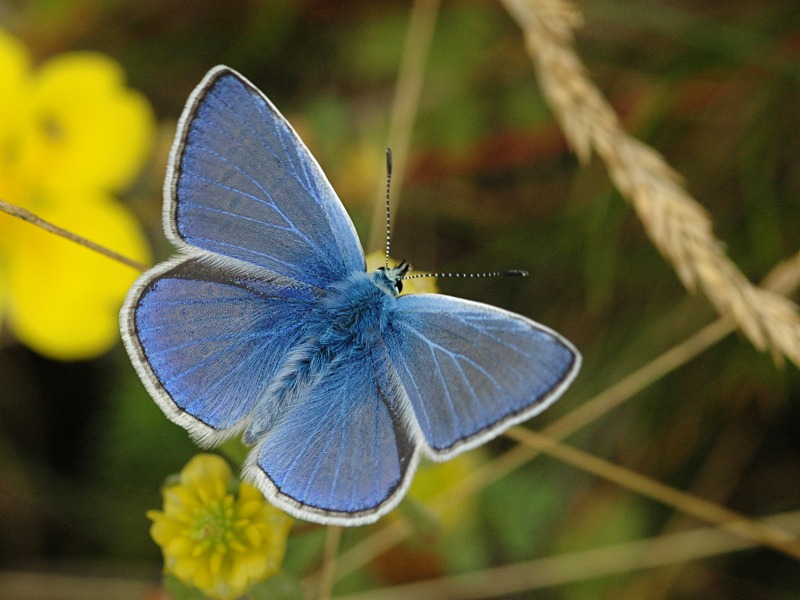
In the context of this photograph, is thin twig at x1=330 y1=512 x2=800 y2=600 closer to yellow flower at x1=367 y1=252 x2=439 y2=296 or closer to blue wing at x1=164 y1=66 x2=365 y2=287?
yellow flower at x1=367 y1=252 x2=439 y2=296

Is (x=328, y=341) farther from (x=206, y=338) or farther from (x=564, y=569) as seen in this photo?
(x=564, y=569)

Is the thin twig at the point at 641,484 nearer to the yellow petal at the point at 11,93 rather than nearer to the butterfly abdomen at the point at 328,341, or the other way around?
the butterfly abdomen at the point at 328,341

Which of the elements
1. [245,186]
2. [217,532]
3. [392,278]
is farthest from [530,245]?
[217,532]

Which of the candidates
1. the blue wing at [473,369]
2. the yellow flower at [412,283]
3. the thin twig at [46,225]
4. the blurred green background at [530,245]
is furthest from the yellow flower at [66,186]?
the blue wing at [473,369]

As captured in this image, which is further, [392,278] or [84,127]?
[84,127]

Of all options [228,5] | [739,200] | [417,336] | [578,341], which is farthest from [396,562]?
[228,5]

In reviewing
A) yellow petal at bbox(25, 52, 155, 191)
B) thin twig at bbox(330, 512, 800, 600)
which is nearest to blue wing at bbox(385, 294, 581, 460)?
thin twig at bbox(330, 512, 800, 600)

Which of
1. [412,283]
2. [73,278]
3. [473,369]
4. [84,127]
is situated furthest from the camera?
[84,127]

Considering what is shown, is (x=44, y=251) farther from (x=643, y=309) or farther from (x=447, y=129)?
(x=643, y=309)
